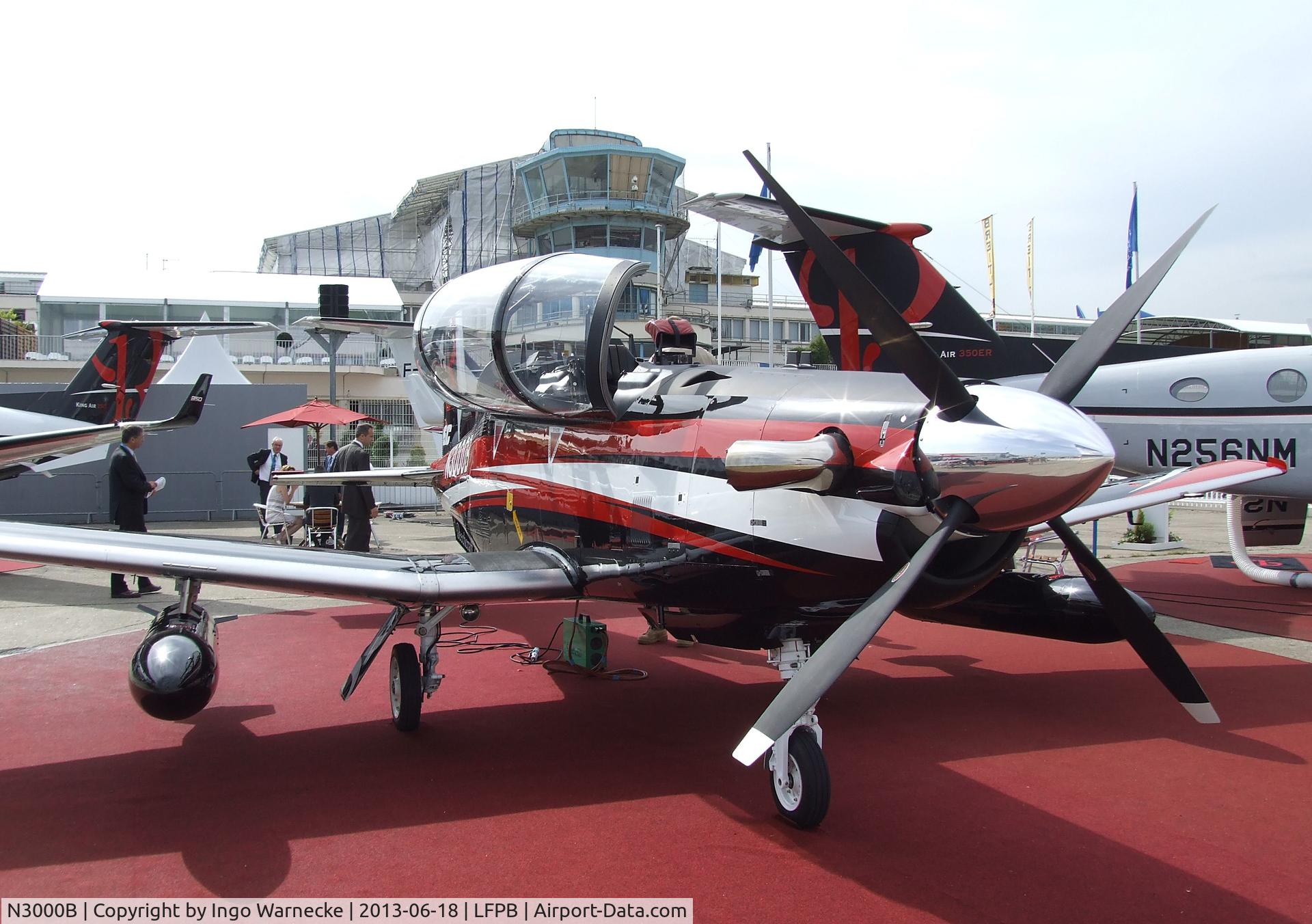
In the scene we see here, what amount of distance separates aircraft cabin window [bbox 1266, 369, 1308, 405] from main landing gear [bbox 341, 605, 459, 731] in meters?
9.48

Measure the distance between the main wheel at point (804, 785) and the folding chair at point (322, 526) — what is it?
989 centimetres

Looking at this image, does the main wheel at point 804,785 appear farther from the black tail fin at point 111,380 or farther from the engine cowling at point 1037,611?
the black tail fin at point 111,380

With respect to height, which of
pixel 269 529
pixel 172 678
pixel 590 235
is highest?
pixel 590 235

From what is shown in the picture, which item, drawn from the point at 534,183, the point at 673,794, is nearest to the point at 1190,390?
the point at 673,794

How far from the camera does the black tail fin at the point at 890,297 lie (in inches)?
348

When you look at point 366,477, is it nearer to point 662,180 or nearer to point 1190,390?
point 1190,390

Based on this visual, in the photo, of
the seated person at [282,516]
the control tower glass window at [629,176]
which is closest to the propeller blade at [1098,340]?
the seated person at [282,516]

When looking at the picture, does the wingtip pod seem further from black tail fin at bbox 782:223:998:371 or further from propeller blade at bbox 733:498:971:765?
black tail fin at bbox 782:223:998:371

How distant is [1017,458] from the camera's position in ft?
10.9

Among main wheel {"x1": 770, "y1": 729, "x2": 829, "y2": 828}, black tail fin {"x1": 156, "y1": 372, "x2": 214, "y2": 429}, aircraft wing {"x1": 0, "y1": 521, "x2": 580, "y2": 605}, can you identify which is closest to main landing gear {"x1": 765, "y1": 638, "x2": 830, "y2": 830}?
main wheel {"x1": 770, "y1": 729, "x2": 829, "y2": 828}

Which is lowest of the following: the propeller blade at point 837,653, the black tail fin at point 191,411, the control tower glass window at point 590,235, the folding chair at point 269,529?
the folding chair at point 269,529

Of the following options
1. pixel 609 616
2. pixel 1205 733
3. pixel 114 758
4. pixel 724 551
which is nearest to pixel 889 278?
pixel 609 616

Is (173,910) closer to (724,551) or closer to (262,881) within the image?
(262,881)

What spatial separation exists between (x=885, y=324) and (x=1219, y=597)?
919 cm
